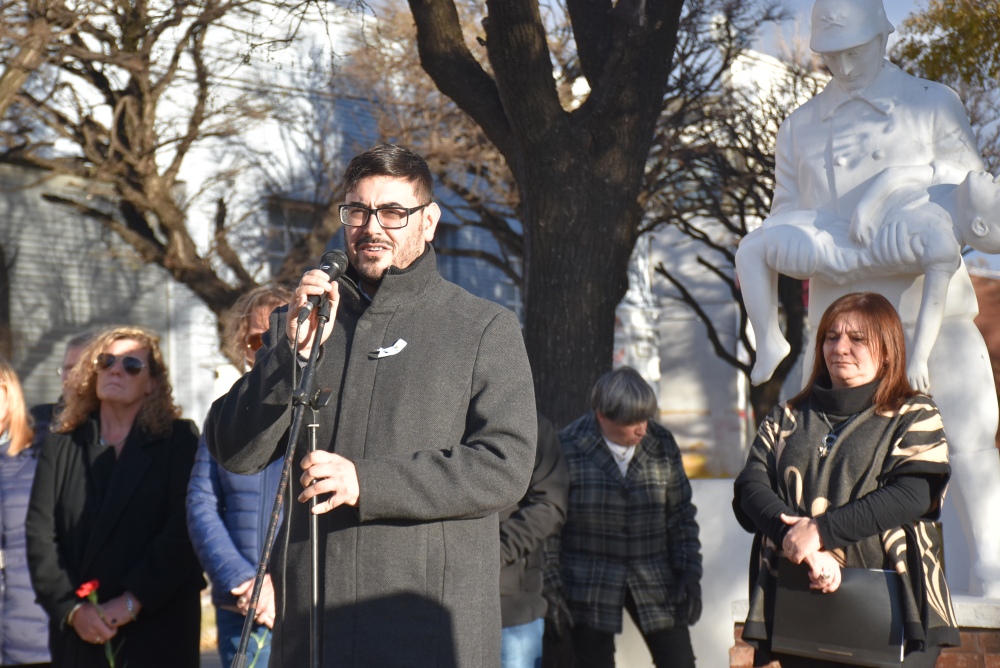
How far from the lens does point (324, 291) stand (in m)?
2.95

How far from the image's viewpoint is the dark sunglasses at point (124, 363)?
16.9ft

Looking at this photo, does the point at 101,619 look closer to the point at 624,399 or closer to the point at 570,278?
the point at 624,399

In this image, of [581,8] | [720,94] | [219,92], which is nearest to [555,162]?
[581,8]

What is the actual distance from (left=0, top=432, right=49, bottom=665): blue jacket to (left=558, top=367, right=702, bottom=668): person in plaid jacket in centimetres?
232

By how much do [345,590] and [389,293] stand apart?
0.74 m

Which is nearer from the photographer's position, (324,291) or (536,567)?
(324,291)

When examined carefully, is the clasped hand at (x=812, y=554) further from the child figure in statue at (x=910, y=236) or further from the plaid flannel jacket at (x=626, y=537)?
the plaid flannel jacket at (x=626, y=537)

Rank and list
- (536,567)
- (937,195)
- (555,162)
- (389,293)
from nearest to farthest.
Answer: (389,293) → (937,195) → (536,567) → (555,162)

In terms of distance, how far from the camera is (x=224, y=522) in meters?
4.84

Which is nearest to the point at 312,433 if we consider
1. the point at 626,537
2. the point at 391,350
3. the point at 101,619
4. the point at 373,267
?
the point at 391,350

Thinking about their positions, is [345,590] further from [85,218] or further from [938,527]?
[85,218]

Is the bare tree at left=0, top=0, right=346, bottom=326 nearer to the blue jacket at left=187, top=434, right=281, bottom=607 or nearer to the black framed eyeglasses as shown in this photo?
the blue jacket at left=187, top=434, right=281, bottom=607

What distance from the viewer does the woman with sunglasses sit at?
4863mm

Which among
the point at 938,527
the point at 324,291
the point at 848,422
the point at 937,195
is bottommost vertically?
the point at 938,527
